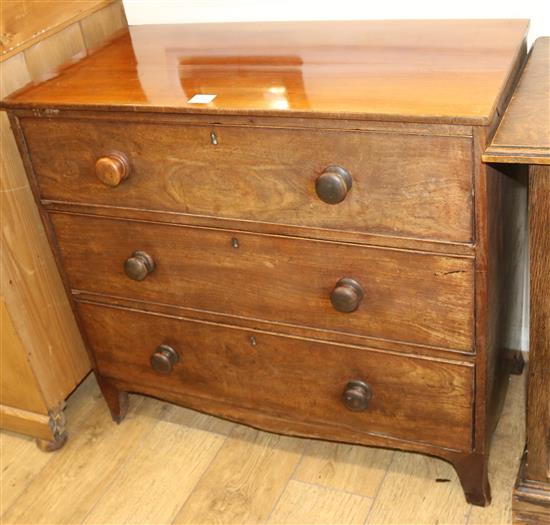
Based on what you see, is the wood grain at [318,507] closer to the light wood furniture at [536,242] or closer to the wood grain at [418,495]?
the wood grain at [418,495]

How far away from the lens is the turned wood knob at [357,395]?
57.7 inches

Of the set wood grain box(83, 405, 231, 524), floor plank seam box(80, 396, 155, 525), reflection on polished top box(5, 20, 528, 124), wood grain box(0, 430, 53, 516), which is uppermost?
reflection on polished top box(5, 20, 528, 124)

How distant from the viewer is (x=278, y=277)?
4.66ft

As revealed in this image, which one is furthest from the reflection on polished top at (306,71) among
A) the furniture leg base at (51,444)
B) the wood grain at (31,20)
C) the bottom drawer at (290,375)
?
the furniture leg base at (51,444)

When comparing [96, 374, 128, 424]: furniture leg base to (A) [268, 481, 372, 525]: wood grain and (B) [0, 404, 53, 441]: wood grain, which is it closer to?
(B) [0, 404, 53, 441]: wood grain

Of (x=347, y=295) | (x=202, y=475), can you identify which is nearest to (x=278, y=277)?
(x=347, y=295)

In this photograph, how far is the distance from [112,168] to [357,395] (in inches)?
23.9

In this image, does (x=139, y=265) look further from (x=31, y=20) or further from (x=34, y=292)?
(x=31, y=20)

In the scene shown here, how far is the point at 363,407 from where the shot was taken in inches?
58.4

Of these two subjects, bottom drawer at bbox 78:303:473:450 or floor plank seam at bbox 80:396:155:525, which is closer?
bottom drawer at bbox 78:303:473:450

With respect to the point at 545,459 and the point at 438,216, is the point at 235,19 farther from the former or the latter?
the point at 545,459

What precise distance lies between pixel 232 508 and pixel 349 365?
422 mm

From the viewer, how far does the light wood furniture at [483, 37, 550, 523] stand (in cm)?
108

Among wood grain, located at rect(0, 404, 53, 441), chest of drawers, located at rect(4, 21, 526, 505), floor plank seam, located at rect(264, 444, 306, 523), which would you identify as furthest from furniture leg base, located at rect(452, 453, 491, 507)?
wood grain, located at rect(0, 404, 53, 441)
